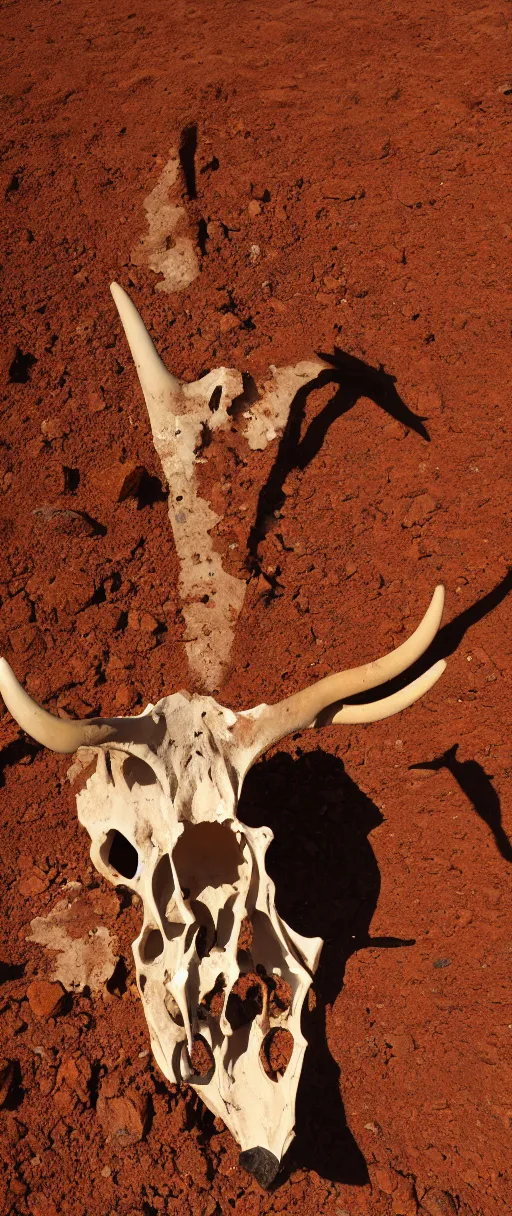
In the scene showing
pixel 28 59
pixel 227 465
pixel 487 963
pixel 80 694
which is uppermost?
pixel 28 59

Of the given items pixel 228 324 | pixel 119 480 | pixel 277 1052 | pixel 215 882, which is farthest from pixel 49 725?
A: pixel 228 324

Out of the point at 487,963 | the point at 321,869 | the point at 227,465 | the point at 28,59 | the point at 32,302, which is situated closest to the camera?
the point at 487,963

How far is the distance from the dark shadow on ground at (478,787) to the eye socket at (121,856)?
1.16m

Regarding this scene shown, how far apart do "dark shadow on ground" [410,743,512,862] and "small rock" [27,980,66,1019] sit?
160cm

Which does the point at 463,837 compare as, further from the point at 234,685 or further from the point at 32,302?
the point at 32,302

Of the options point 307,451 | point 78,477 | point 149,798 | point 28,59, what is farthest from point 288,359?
point 28,59

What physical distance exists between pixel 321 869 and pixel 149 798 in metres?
0.86

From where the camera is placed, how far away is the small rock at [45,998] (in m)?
3.60

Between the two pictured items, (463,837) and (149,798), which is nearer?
(149,798)

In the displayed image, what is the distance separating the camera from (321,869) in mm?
3830

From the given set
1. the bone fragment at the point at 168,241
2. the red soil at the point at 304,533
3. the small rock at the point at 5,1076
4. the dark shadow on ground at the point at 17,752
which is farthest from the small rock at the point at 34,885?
the bone fragment at the point at 168,241

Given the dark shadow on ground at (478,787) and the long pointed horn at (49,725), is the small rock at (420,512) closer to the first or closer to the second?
the dark shadow on ground at (478,787)

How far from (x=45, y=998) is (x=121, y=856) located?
571 millimetres

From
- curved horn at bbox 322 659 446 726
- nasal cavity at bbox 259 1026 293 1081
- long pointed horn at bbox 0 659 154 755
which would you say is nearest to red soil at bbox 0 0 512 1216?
nasal cavity at bbox 259 1026 293 1081
